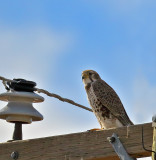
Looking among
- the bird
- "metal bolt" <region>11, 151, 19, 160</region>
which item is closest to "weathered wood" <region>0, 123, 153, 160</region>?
"metal bolt" <region>11, 151, 19, 160</region>

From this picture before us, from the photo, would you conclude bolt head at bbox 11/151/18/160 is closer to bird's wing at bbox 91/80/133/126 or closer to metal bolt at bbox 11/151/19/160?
metal bolt at bbox 11/151/19/160

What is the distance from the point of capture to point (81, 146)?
3.30m

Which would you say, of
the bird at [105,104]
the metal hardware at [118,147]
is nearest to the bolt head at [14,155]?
the metal hardware at [118,147]

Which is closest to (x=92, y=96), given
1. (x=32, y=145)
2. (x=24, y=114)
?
(x=24, y=114)

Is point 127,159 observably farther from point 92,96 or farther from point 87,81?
point 87,81

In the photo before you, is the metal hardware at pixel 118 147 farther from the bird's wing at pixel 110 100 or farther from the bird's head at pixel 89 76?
the bird's head at pixel 89 76

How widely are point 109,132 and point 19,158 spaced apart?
0.73 meters

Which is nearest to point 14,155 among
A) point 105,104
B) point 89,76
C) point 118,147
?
point 118,147

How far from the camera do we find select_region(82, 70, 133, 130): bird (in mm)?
5332

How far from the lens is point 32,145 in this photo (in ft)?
11.5

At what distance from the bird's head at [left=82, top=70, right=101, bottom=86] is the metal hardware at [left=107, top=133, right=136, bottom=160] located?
9.56 feet

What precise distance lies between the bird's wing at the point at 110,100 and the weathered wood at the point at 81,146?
1.94m

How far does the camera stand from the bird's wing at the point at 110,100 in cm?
538

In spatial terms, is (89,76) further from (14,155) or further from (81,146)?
(81,146)
